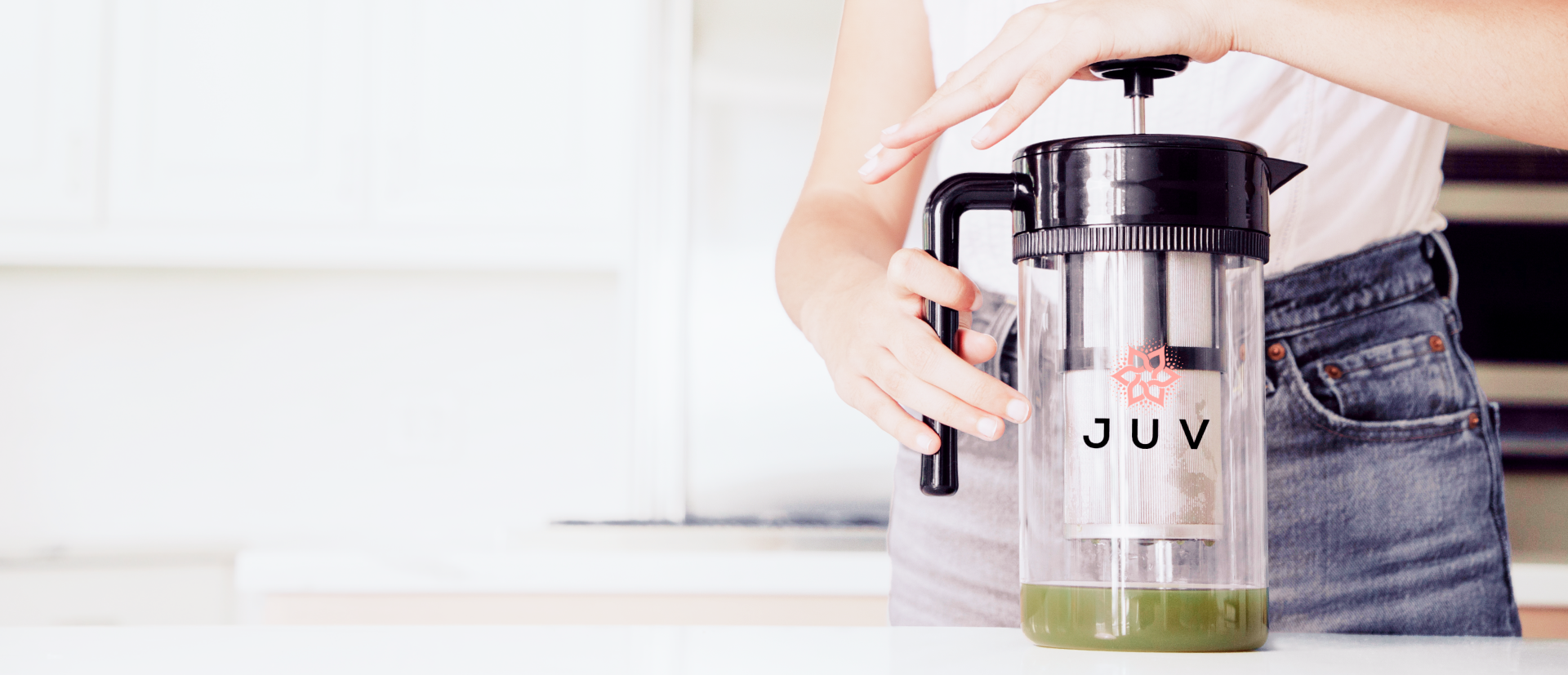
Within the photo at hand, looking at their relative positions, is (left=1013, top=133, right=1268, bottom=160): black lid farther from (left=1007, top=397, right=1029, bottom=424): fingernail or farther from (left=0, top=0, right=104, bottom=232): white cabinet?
(left=0, top=0, right=104, bottom=232): white cabinet

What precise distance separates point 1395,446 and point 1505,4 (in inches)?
12.8

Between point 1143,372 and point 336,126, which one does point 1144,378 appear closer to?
point 1143,372

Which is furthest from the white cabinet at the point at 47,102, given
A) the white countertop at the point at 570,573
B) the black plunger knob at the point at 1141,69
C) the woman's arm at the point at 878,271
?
the black plunger knob at the point at 1141,69

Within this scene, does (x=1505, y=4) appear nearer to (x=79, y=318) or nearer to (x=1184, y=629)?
(x=1184, y=629)

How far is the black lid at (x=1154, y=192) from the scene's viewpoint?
→ 454mm

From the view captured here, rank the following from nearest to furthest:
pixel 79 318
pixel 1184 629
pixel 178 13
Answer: pixel 1184 629 → pixel 178 13 → pixel 79 318

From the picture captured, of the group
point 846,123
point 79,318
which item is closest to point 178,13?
point 79,318

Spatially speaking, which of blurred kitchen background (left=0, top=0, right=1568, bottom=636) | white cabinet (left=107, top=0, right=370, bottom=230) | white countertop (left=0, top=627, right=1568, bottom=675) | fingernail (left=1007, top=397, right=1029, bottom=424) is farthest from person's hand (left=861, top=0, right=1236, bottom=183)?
white cabinet (left=107, top=0, right=370, bottom=230)

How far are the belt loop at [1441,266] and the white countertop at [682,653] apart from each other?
11.1 inches

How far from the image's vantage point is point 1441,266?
0.77 meters

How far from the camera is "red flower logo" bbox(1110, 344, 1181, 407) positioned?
458 mm

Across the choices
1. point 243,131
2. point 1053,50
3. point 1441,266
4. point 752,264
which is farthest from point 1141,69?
point 243,131

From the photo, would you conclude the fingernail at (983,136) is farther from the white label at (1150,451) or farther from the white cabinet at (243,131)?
the white cabinet at (243,131)

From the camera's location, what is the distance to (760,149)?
2.03m
